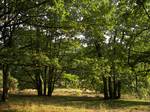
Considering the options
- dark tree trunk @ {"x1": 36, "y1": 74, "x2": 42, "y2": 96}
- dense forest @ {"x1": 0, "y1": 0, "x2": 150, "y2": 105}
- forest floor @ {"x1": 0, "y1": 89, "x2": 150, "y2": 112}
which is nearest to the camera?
dense forest @ {"x1": 0, "y1": 0, "x2": 150, "y2": 105}

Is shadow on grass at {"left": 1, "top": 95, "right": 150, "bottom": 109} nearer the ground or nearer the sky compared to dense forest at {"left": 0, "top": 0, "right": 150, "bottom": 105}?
nearer the ground

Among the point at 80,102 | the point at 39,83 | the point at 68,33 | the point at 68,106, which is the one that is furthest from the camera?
the point at 39,83

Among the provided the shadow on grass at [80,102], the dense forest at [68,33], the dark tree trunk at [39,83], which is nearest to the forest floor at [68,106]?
the shadow on grass at [80,102]

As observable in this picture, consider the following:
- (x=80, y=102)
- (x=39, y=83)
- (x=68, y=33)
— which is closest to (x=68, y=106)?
(x=80, y=102)

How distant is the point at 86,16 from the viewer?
64.8 feet

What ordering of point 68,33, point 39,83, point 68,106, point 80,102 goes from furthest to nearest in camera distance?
point 39,83 < point 80,102 < point 68,106 < point 68,33

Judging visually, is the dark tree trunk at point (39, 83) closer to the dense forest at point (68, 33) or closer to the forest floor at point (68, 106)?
the forest floor at point (68, 106)

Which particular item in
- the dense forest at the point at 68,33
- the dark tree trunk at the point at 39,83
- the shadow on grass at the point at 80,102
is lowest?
the shadow on grass at the point at 80,102

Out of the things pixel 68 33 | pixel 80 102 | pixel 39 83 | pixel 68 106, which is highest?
pixel 68 33

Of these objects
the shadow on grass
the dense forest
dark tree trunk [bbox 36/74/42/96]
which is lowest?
the shadow on grass

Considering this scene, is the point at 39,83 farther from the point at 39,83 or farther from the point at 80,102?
the point at 80,102

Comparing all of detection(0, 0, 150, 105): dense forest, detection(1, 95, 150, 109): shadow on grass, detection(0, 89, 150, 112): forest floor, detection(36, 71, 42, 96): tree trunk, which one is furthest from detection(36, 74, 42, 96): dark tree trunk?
detection(0, 0, 150, 105): dense forest

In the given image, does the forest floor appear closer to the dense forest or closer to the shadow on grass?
the shadow on grass

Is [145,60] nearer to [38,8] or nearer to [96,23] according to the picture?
[96,23]
